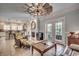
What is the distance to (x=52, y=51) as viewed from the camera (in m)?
2.51

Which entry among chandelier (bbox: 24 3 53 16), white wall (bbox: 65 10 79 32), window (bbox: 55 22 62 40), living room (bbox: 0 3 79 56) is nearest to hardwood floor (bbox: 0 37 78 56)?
living room (bbox: 0 3 79 56)

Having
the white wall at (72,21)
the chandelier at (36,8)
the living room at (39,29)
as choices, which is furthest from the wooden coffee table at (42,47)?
the chandelier at (36,8)

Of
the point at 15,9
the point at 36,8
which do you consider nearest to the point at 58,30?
the point at 36,8

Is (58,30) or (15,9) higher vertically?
(15,9)

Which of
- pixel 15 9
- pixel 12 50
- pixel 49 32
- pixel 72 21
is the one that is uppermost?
pixel 15 9

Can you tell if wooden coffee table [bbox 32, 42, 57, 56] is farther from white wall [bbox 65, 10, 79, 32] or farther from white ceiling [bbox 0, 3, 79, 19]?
white ceiling [bbox 0, 3, 79, 19]

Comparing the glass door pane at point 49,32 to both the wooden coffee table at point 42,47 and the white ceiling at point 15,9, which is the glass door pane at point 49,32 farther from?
the white ceiling at point 15,9

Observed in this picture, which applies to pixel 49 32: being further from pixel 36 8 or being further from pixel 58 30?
pixel 36 8

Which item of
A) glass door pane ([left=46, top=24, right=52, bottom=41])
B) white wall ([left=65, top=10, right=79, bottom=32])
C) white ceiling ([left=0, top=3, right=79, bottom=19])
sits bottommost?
glass door pane ([left=46, top=24, right=52, bottom=41])

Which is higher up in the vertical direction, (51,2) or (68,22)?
(51,2)

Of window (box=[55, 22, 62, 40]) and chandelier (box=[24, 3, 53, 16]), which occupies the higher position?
chandelier (box=[24, 3, 53, 16])

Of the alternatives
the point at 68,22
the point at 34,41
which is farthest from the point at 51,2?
the point at 34,41

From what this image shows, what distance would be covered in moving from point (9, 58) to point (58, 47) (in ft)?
3.11

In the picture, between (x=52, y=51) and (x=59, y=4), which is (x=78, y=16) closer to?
(x=59, y=4)
